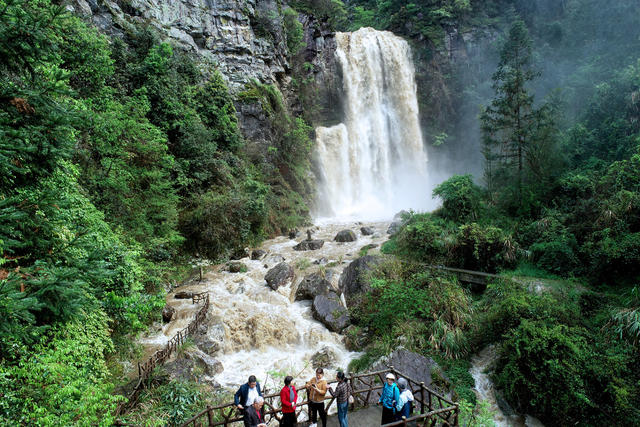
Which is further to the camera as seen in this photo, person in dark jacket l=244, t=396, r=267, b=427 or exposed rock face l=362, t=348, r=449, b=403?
exposed rock face l=362, t=348, r=449, b=403

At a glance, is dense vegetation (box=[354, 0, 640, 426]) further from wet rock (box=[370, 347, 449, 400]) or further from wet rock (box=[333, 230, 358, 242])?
wet rock (box=[333, 230, 358, 242])

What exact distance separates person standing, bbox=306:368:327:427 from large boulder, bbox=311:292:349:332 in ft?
19.0

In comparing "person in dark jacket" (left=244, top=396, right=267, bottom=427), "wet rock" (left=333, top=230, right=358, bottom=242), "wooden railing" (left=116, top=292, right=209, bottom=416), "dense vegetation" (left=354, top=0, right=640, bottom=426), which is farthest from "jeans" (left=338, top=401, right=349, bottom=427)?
"wet rock" (left=333, top=230, right=358, bottom=242)

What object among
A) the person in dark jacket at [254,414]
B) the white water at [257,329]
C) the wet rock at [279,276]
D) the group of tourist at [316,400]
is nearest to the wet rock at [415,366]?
the white water at [257,329]

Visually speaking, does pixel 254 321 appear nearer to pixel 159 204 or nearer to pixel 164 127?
pixel 159 204

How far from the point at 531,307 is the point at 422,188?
1145 inches

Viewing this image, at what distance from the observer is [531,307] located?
8898 millimetres

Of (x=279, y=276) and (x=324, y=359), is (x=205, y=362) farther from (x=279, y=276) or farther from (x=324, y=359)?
(x=279, y=276)

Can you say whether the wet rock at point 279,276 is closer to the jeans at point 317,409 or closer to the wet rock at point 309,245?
the wet rock at point 309,245

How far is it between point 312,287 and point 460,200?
9701 millimetres

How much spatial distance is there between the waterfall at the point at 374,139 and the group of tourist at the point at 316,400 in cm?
2499

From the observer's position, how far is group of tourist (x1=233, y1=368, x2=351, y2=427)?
5.27 meters

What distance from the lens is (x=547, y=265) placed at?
40.9ft

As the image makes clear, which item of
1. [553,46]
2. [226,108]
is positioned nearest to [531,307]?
[226,108]
